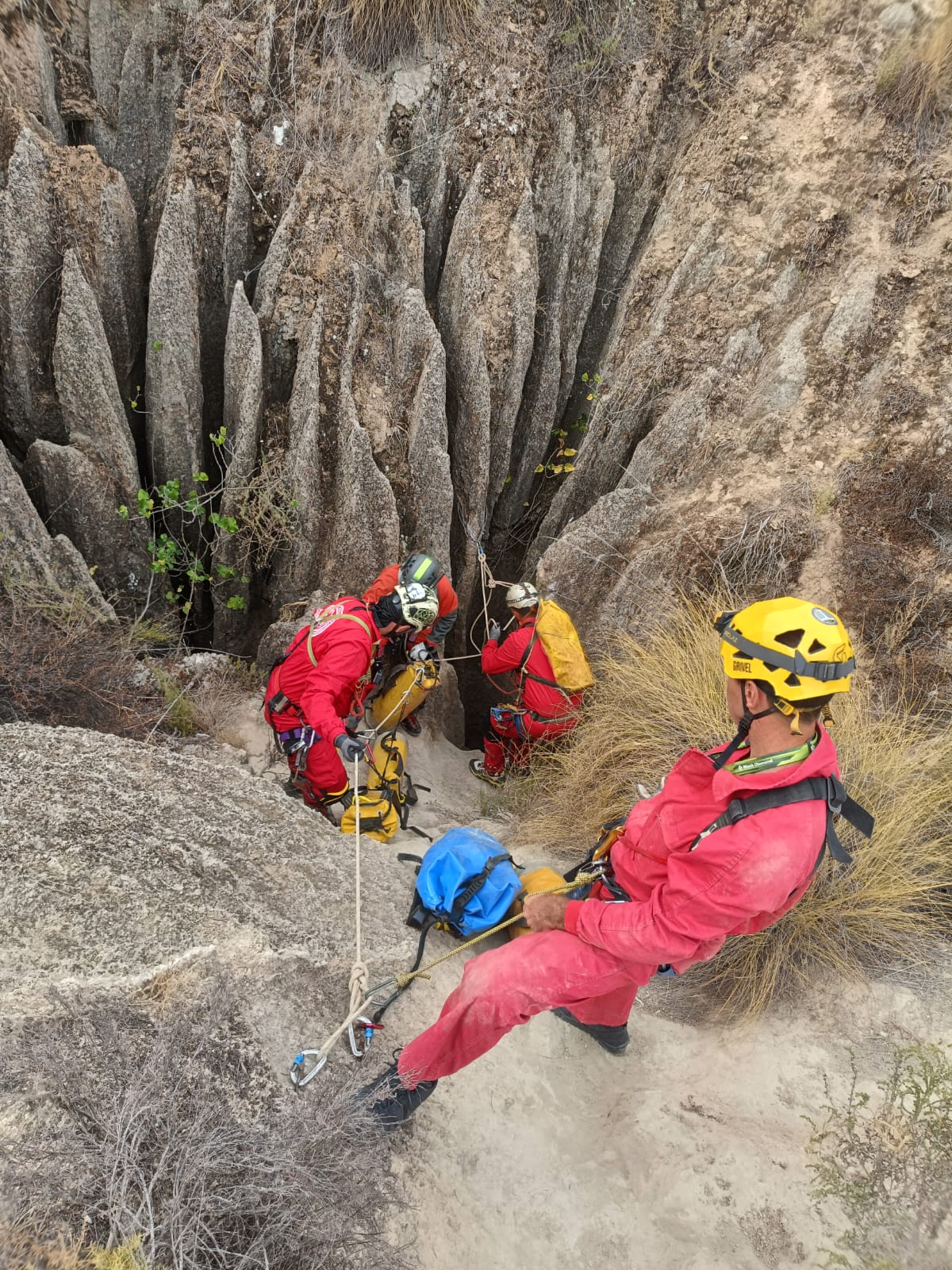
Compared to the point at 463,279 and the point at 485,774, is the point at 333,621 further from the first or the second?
the point at 463,279

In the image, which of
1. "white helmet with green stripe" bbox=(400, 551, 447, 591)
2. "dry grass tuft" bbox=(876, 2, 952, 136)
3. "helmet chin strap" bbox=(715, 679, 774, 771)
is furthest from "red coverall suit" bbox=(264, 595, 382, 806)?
"dry grass tuft" bbox=(876, 2, 952, 136)

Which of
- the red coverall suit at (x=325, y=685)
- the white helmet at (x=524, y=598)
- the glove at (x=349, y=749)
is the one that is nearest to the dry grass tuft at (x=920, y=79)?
the white helmet at (x=524, y=598)

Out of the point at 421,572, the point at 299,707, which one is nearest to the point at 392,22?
the point at 421,572

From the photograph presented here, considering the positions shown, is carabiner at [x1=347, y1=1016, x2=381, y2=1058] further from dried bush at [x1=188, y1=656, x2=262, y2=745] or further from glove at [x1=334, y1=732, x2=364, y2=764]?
dried bush at [x1=188, y1=656, x2=262, y2=745]

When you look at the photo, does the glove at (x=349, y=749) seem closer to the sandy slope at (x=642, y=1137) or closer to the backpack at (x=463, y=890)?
the backpack at (x=463, y=890)

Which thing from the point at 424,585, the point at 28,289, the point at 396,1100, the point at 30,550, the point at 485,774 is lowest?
the point at 485,774

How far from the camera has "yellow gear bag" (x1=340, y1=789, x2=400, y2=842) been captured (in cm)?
478

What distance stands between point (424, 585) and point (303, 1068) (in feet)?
11.2

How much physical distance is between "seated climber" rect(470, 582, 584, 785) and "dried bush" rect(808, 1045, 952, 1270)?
132 inches

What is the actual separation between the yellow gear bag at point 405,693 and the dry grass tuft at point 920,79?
7075 mm

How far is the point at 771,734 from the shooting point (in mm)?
2496

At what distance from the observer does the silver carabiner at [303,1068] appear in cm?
270

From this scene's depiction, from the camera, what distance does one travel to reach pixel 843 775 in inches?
174

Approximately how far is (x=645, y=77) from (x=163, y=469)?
22.9ft
